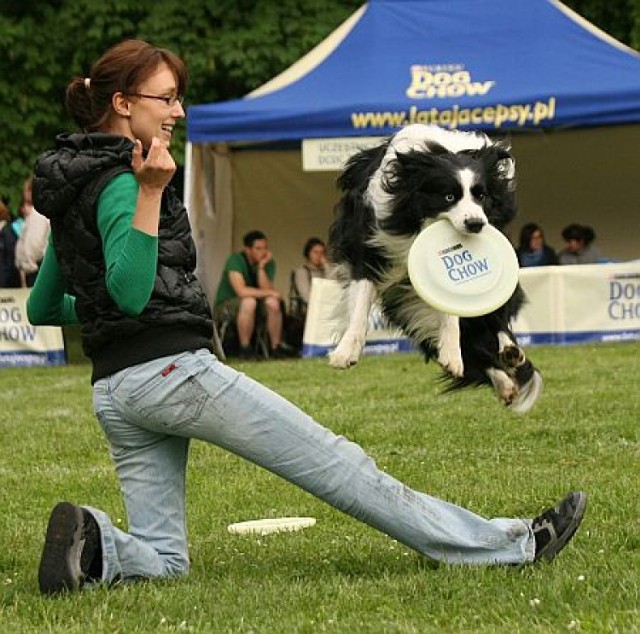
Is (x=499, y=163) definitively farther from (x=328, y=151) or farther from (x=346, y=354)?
(x=328, y=151)

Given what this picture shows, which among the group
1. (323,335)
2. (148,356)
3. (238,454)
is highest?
(148,356)

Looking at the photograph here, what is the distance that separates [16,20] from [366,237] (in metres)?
14.8

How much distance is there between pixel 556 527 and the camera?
14.5 ft

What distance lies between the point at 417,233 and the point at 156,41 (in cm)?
1387

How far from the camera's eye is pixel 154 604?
4.07m

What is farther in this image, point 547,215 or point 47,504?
point 547,215

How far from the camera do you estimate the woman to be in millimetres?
3920

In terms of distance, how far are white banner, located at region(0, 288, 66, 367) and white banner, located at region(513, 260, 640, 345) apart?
4.41 meters

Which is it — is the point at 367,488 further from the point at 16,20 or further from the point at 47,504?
the point at 16,20

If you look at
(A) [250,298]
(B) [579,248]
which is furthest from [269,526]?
(B) [579,248]

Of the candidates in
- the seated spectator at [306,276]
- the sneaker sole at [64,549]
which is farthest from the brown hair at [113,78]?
the seated spectator at [306,276]

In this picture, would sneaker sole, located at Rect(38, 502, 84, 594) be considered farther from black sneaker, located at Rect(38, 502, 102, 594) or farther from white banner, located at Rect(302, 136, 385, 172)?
white banner, located at Rect(302, 136, 385, 172)

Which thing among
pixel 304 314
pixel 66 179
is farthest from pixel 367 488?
pixel 304 314

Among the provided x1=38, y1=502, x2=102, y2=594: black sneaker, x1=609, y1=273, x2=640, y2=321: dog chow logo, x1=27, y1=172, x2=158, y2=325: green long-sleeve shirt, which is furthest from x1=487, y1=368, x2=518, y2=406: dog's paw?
x1=609, y1=273, x2=640, y2=321: dog chow logo
